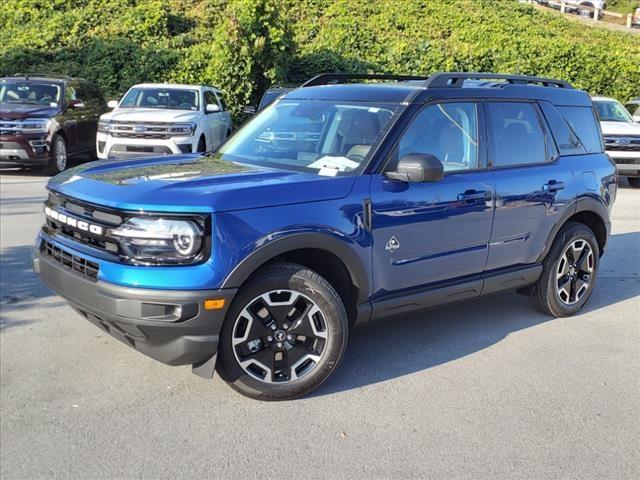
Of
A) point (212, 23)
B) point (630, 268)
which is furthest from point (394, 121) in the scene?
point (212, 23)

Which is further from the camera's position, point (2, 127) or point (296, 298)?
point (2, 127)

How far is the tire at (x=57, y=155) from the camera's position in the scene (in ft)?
41.3

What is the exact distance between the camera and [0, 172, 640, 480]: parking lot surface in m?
3.14

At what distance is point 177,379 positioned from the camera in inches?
156

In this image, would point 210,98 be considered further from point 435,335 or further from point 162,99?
point 435,335

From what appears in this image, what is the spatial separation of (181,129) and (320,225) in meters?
9.21

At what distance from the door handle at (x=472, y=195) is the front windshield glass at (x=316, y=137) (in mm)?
713

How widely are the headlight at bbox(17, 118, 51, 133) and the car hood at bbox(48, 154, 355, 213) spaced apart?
8870mm

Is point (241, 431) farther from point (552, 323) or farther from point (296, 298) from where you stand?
point (552, 323)

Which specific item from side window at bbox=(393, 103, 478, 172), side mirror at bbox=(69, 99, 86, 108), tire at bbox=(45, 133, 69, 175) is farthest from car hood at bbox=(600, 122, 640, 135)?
tire at bbox=(45, 133, 69, 175)

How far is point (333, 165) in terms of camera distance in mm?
4078

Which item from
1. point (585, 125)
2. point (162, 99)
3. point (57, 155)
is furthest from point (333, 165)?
point (162, 99)

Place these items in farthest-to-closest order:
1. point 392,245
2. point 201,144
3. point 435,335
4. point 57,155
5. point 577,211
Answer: point 201,144 < point 57,155 < point 577,211 < point 435,335 < point 392,245

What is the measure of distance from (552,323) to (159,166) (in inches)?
132
